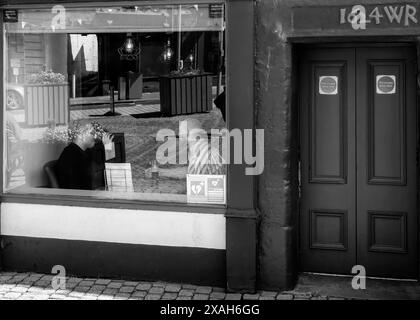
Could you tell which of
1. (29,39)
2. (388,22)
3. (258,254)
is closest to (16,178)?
(29,39)

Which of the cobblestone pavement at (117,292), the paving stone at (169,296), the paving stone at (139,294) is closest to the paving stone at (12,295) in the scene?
the cobblestone pavement at (117,292)

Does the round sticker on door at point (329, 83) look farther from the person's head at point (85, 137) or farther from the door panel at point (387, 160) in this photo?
the person's head at point (85, 137)

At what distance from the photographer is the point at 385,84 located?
6.08 meters

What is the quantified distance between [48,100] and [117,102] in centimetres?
88

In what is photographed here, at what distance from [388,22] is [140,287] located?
3346 mm

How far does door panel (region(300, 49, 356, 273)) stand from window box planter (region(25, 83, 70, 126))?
8.70 feet

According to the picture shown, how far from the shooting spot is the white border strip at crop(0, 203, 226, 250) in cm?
608

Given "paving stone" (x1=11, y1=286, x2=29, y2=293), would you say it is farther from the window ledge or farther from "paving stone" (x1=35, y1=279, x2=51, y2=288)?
the window ledge

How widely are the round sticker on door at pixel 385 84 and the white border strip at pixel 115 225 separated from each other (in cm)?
196

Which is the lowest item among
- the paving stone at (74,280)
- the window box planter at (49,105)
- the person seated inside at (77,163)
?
the paving stone at (74,280)

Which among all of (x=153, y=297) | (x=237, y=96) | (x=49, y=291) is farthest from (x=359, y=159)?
(x=49, y=291)

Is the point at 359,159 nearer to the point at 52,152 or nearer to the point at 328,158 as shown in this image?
the point at 328,158

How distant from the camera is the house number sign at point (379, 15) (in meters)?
5.47

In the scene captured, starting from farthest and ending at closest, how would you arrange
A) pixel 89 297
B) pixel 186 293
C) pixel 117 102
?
pixel 117 102, pixel 186 293, pixel 89 297
